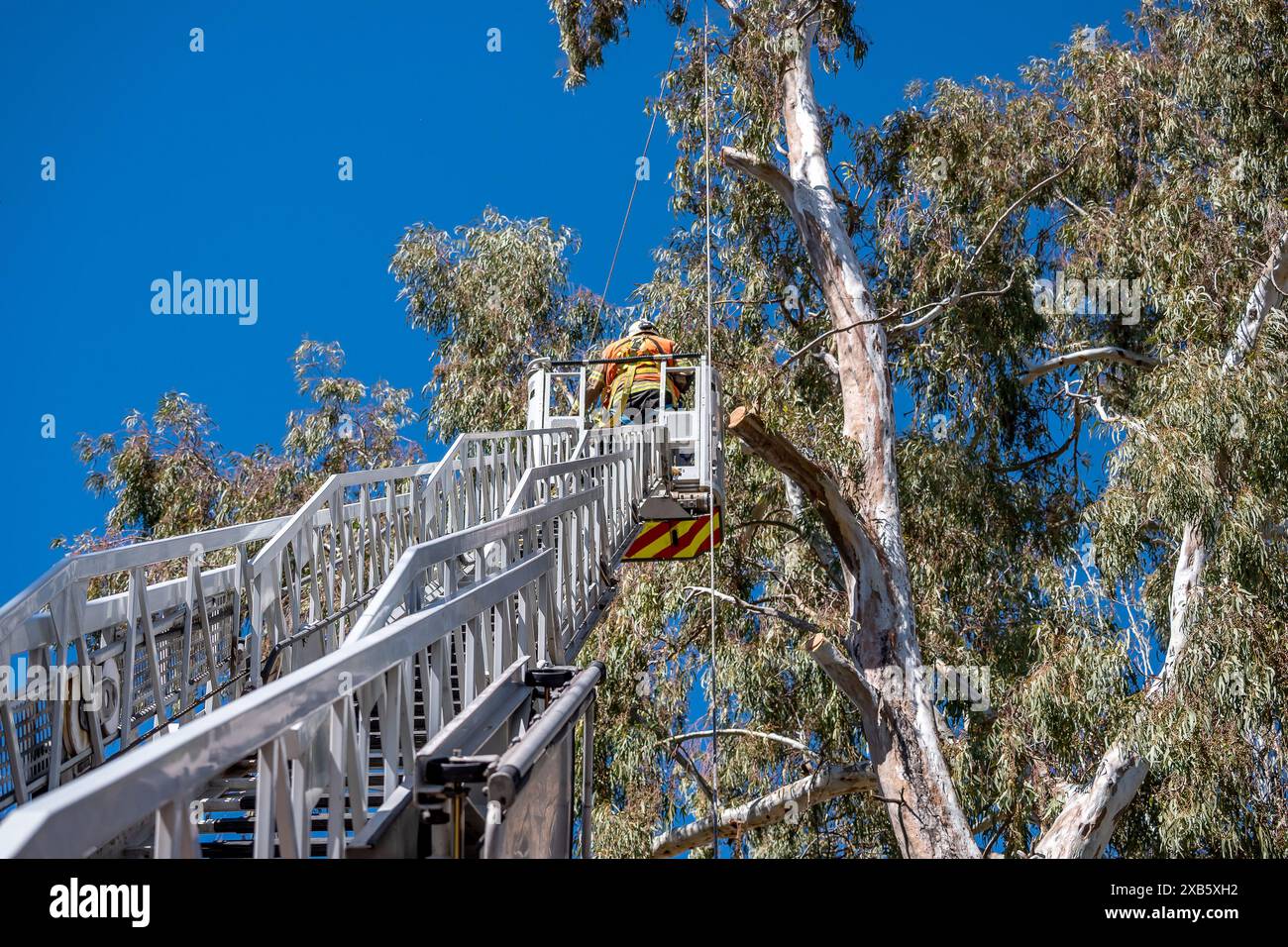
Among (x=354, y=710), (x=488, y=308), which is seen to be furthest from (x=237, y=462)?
(x=354, y=710)

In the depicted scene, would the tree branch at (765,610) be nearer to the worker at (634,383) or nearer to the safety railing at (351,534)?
the worker at (634,383)

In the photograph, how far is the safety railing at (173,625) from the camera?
4.03 m

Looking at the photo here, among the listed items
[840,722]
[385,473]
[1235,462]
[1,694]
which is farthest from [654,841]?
[1,694]

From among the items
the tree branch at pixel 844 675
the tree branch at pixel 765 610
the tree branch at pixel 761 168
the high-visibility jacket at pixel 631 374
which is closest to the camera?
the high-visibility jacket at pixel 631 374

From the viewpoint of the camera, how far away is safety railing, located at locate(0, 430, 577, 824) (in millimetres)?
4031

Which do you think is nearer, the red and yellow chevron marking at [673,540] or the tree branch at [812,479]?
the red and yellow chevron marking at [673,540]

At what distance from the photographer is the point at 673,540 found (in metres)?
10.3

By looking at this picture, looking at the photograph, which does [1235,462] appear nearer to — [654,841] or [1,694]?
[654,841]

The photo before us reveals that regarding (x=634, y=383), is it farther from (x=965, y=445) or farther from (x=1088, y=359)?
(x=1088, y=359)

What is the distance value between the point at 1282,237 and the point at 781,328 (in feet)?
17.9

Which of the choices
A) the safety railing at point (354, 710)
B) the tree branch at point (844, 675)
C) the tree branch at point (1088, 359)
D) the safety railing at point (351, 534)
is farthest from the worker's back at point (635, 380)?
the tree branch at point (1088, 359)

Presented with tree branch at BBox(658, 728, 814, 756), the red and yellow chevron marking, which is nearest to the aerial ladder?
the red and yellow chevron marking

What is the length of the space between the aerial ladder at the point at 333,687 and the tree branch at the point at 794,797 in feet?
19.8

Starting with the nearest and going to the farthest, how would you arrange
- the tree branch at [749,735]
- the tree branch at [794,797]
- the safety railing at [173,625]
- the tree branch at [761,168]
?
1. the safety railing at [173,625]
2. the tree branch at [749,735]
3. the tree branch at [794,797]
4. the tree branch at [761,168]
